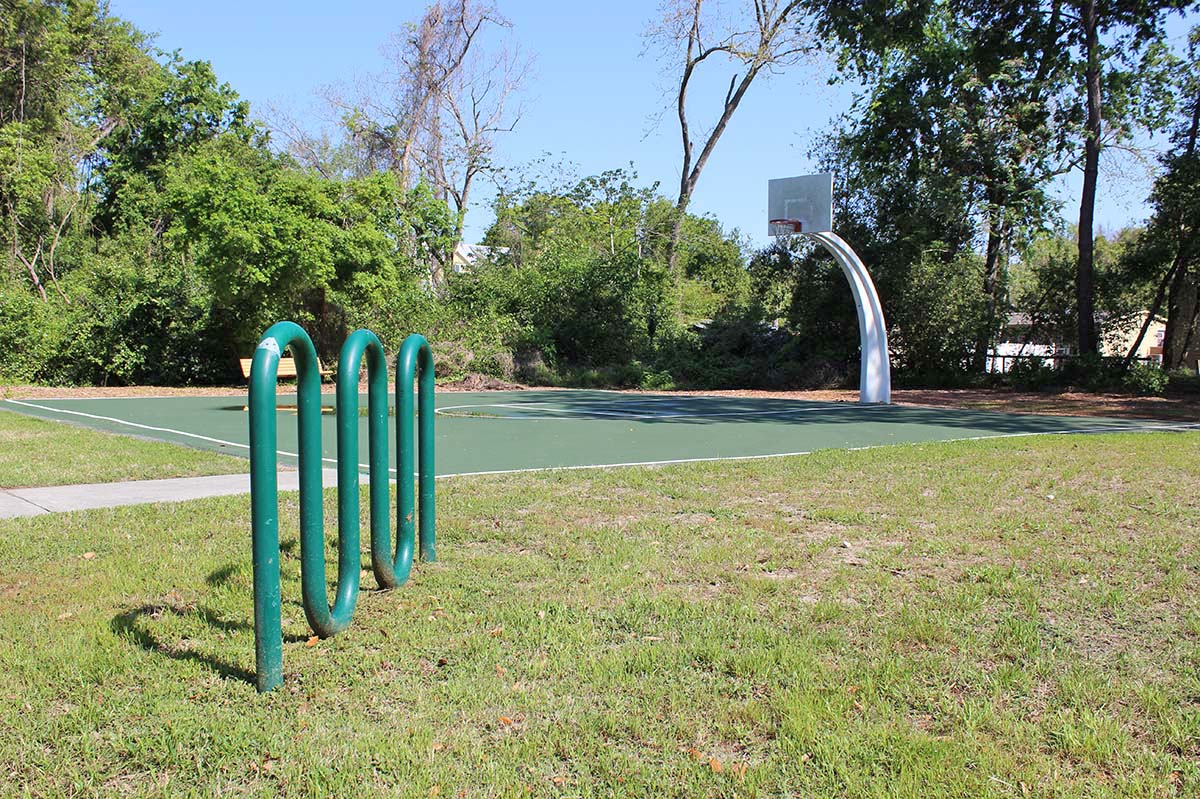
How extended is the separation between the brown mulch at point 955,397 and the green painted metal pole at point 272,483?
16692 mm

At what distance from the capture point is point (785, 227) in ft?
72.9

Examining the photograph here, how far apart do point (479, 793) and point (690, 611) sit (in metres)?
1.76

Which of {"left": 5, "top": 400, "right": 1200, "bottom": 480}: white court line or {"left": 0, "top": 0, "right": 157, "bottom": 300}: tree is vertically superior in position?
{"left": 0, "top": 0, "right": 157, "bottom": 300}: tree

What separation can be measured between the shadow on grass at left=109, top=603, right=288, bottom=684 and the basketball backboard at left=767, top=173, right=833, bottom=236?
19.4m

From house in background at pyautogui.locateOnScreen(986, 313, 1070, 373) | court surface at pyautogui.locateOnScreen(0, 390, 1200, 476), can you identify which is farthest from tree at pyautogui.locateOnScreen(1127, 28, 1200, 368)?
court surface at pyautogui.locateOnScreen(0, 390, 1200, 476)

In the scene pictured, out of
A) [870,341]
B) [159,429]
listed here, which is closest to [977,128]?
[870,341]

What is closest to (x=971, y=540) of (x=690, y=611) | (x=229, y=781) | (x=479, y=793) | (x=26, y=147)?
(x=690, y=611)

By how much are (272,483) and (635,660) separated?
1549mm

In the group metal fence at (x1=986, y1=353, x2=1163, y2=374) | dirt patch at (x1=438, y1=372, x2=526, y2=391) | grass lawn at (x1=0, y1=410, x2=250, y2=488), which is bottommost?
grass lawn at (x1=0, y1=410, x2=250, y2=488)

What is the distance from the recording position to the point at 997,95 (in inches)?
1040

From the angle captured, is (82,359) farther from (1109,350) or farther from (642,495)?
(1109,350)

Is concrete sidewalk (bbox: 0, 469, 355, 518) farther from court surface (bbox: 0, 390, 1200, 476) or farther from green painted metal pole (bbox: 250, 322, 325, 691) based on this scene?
green painted metal pole (bbox: 250, 322, 325, 691)

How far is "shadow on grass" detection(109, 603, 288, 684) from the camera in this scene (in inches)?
140

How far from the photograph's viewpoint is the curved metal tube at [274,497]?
10.5 ft
